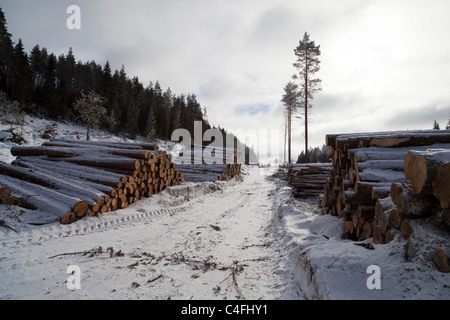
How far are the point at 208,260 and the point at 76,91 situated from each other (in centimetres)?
5892

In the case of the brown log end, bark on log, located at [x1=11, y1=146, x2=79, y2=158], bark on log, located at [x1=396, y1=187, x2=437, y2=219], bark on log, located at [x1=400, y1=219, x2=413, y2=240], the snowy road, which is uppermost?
bark on log, located at [x1=11, y1=146, x2=79, y2=158]

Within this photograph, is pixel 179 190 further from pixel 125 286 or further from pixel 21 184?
pixel 125 286

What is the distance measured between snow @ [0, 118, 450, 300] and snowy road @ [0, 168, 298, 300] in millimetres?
15

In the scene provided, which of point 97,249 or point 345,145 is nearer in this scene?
point 97,249

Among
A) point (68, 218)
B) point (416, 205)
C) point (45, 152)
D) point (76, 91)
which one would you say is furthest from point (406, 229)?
point (76, 91)

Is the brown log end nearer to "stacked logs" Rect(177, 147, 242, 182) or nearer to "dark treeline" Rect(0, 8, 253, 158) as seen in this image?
"stacked logs" Rect(177, 147, 242, 182)

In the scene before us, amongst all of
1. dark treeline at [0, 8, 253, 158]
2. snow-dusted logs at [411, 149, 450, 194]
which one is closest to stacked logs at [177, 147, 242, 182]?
snow-dusted logs at [411, 149, 450, 194]

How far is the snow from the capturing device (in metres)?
2.23

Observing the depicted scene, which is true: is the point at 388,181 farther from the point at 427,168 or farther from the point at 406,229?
the point at 427,168

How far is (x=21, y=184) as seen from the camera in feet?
19.6

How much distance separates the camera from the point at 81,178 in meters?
7.11

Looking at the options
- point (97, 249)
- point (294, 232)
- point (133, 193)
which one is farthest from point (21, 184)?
point (294, 232)

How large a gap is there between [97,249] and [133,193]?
3.60 metres

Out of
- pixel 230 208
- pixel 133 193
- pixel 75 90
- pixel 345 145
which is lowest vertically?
pixel 230 208
